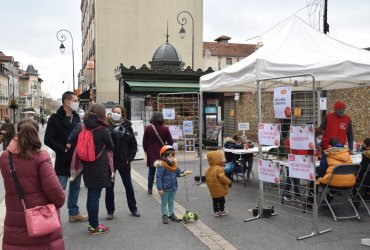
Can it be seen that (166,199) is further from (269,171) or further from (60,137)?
(60,137)

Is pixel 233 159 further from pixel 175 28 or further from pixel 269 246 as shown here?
pixel 175 28

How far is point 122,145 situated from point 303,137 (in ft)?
9.36

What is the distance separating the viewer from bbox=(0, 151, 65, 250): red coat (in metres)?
3.28

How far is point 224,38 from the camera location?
66.5 meters

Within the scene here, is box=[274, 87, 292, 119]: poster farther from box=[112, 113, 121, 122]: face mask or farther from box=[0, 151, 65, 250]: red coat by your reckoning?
box=[0, 151, 65, 250]: red coat

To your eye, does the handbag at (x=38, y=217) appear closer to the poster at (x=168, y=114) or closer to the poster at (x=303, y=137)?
the poster at (x=303, y=137)

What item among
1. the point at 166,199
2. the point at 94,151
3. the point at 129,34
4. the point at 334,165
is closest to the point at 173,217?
the point at 166,199

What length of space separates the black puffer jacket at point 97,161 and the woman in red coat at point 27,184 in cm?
208

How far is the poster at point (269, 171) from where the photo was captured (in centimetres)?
607

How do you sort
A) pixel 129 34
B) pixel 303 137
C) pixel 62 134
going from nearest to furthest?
1. pixel 303 137
2. pixel 62 134
3. pixel 129 34

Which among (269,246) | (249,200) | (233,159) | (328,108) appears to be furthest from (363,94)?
(269,246)

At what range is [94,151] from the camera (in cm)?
542

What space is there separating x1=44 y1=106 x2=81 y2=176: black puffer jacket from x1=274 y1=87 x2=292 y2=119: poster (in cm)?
313

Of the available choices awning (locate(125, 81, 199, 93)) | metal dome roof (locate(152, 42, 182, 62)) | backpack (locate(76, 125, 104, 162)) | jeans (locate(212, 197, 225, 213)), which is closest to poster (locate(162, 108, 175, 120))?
jeans (locate(212, 197, 225, 213))
